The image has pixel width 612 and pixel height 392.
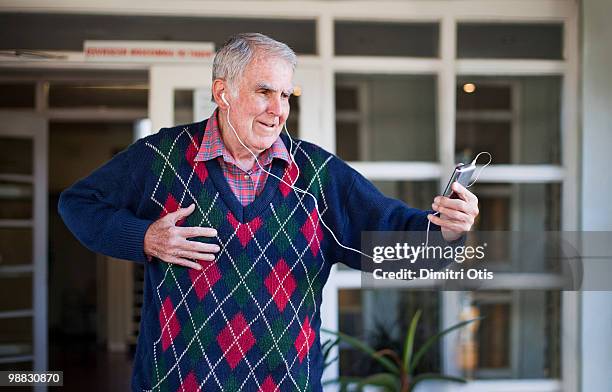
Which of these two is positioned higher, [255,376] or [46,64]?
[46,64]

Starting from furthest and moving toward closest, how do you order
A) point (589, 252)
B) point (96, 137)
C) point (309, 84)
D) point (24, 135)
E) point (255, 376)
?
1. point (96, 137)
2. point (24, 135)
3. point (309, 84)
4. point (589, 252)
5. point (255, 376)

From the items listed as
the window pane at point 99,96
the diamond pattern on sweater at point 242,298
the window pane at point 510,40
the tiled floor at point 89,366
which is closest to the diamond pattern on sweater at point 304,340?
the diamond pattern on sweater at point 242,298

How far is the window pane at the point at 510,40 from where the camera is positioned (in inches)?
157

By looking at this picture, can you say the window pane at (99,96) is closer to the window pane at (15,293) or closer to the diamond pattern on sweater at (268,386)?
the window pane at (15,293)

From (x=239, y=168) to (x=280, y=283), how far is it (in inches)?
11.6

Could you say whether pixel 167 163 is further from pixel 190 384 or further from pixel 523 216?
pixel 523 216

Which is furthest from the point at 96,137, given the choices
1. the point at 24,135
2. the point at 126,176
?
the point at 126,176

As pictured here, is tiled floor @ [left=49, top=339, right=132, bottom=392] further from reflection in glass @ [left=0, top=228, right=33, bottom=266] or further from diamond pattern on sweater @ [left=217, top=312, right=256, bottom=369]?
diamond pattern on sweater @ [left=217, top=312, right=256, bottom=369]

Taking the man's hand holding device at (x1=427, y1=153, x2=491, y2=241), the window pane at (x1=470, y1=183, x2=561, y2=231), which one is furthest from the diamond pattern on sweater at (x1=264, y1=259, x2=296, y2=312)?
the window pane at (x1=470, y1=183, x2=561, y2=231)

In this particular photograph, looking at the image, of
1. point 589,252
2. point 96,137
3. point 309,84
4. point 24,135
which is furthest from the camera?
point 96,137

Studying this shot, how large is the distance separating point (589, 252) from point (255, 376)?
2.26m

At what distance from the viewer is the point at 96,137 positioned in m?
10.2

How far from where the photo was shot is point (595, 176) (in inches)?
153

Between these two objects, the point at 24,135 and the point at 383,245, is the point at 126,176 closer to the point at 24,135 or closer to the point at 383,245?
the point at 383,245
